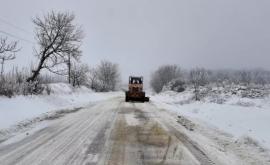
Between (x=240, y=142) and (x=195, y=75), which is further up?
(x=195, y=75)

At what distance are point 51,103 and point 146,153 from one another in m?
18.8

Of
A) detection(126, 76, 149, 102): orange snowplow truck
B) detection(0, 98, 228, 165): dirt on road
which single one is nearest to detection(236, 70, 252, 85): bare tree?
detection(126, 76, 149, 102): orange snowplow truck

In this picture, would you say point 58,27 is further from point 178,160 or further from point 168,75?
point 168,75

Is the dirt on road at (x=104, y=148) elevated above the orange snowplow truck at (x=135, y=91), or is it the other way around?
the orange snowplow truck at (x=135, y=91)

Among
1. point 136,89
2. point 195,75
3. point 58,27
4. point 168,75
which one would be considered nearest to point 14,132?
point 58,27

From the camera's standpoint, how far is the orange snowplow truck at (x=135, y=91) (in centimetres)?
3734

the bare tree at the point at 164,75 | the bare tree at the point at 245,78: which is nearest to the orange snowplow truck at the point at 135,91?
the bare tree at the point at 245,78

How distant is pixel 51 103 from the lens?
25.8m

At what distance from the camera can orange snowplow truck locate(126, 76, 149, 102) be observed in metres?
37.3

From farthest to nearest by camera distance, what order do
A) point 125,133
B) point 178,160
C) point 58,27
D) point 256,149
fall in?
point 58,27 → point 125,133 → point 256,149 → point 178,160

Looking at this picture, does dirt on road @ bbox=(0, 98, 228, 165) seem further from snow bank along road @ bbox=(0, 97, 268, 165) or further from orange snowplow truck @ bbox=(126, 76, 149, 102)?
orange snowplow truck @ bbox=(126, 76, 149, 102)

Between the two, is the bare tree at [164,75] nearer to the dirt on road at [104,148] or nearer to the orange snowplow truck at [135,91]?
the orange snowplow truck at [135,91]

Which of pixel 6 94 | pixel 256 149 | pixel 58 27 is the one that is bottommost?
pixel 256 149

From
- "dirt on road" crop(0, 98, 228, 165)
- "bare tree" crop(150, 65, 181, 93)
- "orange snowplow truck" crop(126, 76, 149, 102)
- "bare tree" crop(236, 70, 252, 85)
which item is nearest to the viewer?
"dirt on road" crop(0, 98, 228, 165)
